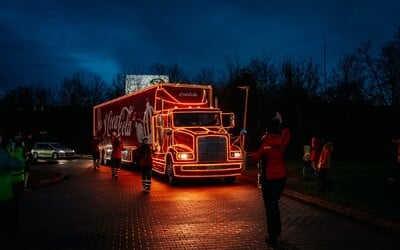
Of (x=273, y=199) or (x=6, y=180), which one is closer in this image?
(x=6, y=180)

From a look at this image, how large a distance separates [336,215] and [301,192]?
332 centimetres

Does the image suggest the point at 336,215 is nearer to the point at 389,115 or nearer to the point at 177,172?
the point at 177,172

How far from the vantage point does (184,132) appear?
19.7 meters

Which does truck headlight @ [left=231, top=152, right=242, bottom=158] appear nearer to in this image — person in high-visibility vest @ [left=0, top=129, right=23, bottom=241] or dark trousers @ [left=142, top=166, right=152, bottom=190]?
dark trousers @ [left=142, top=166, right=152, bottom=190]

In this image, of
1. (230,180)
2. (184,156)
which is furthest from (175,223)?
(230,180)

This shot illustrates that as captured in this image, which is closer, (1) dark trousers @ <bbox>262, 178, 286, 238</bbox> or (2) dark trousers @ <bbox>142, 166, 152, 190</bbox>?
(1) dark trousers @ <bbox>262, 178, 286, 238</bbox>

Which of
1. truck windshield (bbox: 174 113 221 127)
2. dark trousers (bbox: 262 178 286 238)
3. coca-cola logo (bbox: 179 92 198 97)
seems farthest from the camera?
coca-cola logo (bbox: 179 92 198 97)

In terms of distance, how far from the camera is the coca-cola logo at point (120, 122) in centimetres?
2672

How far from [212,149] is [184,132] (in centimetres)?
137

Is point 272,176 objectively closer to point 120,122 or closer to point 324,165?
point 324,165

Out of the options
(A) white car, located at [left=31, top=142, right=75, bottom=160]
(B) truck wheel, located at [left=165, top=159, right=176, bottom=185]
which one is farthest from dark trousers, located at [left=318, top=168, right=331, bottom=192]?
(A) white car, located at [left=31, top=142, right=75, bottom=160]

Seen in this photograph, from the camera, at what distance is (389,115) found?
31.4 m

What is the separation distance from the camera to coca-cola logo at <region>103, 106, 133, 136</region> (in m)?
26.7

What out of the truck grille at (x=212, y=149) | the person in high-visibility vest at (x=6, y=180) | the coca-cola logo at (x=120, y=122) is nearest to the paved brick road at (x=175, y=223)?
the person in high-visibility vest at (x=6, y=180)
